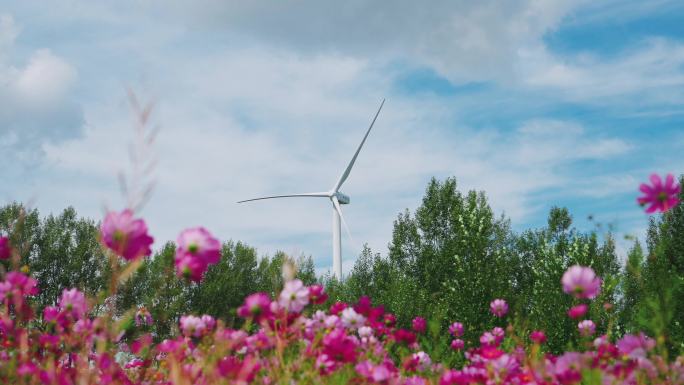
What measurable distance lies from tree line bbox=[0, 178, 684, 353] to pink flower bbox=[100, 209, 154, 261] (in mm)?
16506

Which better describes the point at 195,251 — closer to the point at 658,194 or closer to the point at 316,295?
the point at 316,295

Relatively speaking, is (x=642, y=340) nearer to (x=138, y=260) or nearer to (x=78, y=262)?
(x=138, y=260)

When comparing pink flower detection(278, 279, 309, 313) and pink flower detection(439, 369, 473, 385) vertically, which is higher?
pink flower detection(278, 279, 309, 313)

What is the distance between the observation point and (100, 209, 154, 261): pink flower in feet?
10.1

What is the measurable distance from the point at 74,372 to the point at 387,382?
2.18m

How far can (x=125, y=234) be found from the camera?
3.09m

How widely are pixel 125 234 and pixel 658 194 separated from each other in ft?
10.4

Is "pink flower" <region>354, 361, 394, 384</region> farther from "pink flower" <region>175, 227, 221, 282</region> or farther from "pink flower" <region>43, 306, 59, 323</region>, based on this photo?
"pink flower" <region>43, 306, 59, 323</region>

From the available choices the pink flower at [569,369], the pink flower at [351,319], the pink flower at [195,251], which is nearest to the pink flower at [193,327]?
the pink flower at [351,319]

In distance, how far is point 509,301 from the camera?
22750 mm

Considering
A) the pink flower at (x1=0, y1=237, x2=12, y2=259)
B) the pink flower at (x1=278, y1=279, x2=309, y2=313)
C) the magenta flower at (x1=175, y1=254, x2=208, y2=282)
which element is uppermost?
the pink flower at (x1=0, y1=237, x2=12, y2=259)

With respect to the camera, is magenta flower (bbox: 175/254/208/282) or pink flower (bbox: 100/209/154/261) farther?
magenta flower (bbox: 175/254/208/282)

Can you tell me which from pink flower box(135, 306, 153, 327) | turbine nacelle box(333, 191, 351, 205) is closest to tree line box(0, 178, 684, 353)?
turbine nacelle box(333, 191, 351, 205)

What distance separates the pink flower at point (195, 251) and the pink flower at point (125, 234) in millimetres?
167
